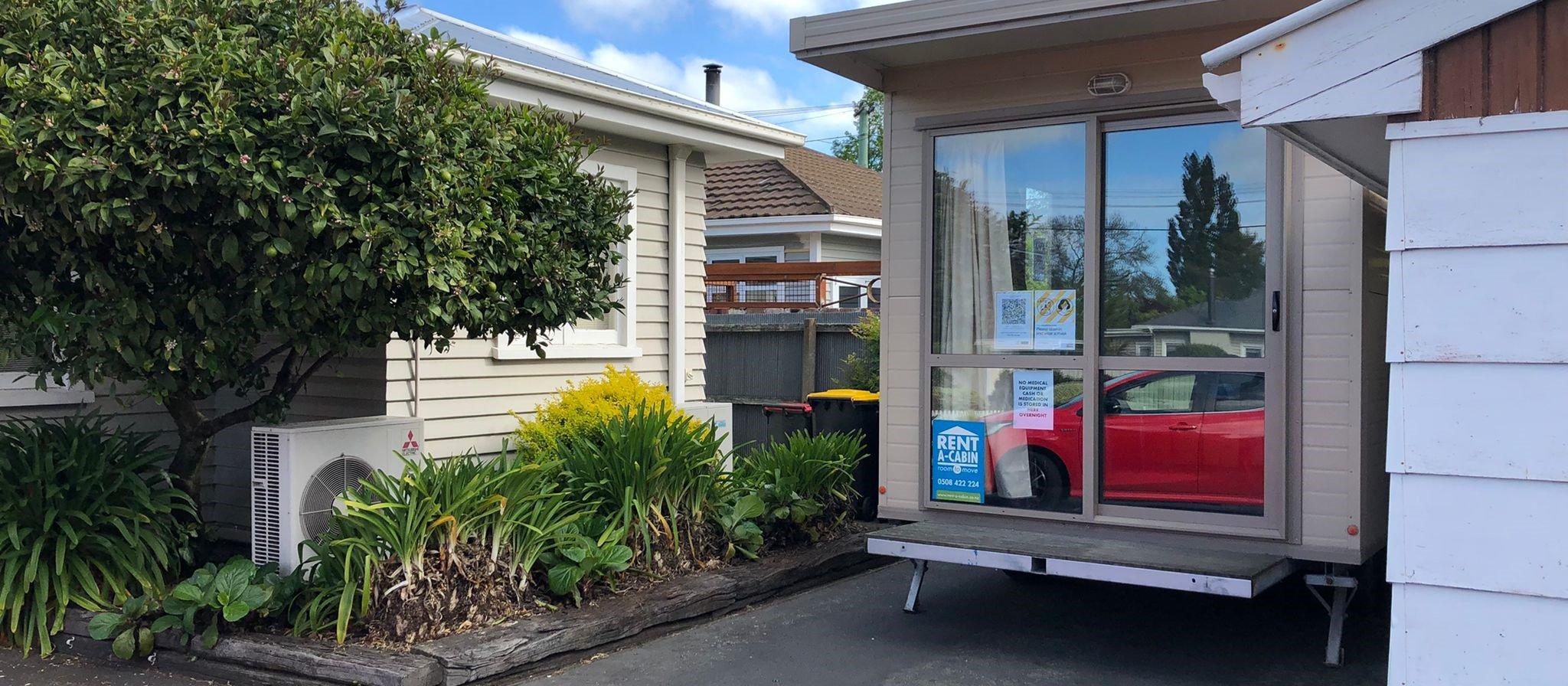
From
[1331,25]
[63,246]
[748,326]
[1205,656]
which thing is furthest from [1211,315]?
[748,326]

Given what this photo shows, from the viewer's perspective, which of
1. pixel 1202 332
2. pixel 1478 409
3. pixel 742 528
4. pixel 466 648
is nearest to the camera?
pixel 1478 409

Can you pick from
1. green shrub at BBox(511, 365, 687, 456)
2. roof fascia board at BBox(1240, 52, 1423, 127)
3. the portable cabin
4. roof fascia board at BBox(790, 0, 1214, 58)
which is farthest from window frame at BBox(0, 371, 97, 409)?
roof fascia board at BBox(1240, 52, 1423, 127)

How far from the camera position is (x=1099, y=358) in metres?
5.78

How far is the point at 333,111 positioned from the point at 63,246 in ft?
4.51

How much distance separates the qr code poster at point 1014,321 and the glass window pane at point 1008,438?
0.14 m

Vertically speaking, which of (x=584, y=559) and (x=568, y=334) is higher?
(x=568, y=334)

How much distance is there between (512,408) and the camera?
8070 mm

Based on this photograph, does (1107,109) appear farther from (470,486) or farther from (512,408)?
(512,408)

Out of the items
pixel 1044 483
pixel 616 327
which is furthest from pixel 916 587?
pixel 616 327

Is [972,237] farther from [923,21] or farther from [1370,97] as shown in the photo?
[1370,97]

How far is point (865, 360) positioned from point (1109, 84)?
597 centimetres

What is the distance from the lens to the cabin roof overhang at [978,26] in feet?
17.2

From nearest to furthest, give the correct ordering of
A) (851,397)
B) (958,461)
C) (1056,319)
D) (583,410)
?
(1056,319), (958,461), (583,410), (851,397)

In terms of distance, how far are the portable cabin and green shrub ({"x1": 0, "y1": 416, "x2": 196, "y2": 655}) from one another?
3.53m
